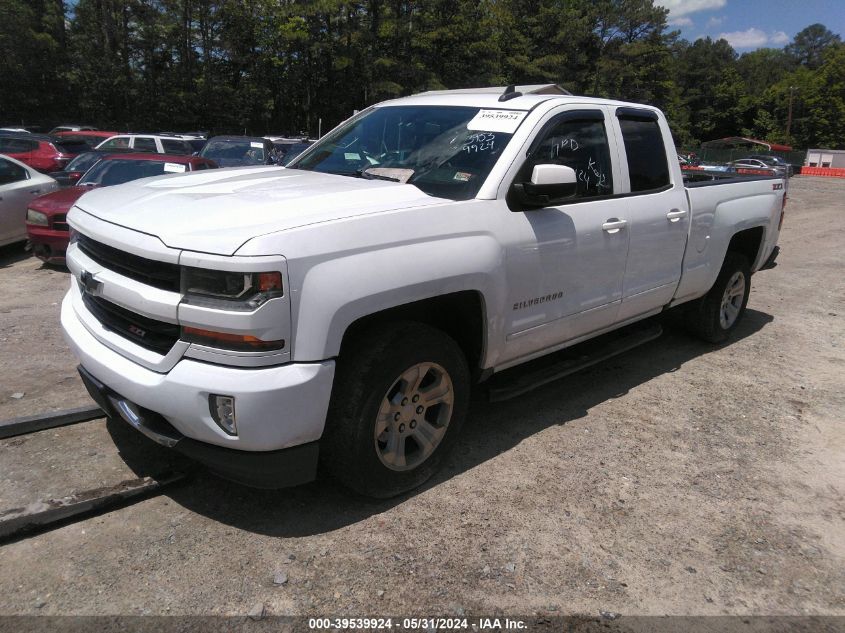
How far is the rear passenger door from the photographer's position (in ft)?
13.9

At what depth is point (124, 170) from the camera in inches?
339

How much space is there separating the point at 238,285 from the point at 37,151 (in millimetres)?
17015

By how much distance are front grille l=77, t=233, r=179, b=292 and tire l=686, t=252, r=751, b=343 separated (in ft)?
15.2

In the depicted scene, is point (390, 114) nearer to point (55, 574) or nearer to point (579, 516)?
point (579, 516)

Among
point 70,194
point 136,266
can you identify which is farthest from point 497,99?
point 70,194

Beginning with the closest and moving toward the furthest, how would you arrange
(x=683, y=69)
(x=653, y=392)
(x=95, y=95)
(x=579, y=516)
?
(x=579, y=516), (x=653, y=392), (x=95, y=95), (x=683, y=69)

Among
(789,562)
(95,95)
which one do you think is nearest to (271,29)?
(95,95)

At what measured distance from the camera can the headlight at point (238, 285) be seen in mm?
2477

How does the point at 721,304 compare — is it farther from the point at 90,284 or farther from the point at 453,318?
the point at 90,284

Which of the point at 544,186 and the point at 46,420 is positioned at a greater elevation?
the point at 544,186

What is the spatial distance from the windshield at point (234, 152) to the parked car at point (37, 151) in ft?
18.7

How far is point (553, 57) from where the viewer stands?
1813 inches

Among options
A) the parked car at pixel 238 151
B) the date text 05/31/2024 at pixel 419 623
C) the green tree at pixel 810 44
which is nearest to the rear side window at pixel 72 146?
the parked car at pixel 238 151

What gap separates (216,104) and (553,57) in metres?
24.2
